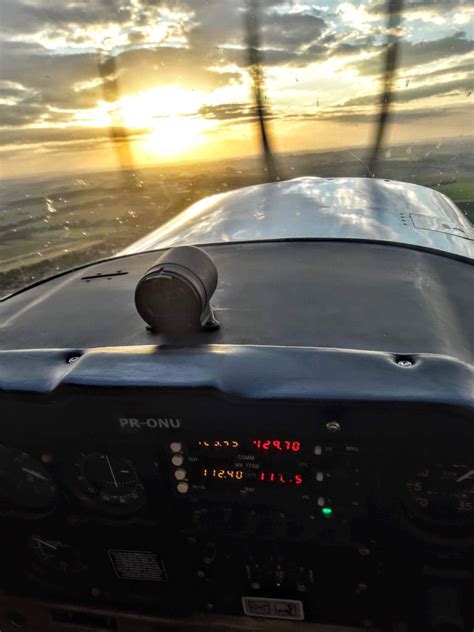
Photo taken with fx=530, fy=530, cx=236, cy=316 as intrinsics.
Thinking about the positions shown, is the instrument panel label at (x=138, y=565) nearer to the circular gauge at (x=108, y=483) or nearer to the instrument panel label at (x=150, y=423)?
the circular gauge at (x=108, y=483)

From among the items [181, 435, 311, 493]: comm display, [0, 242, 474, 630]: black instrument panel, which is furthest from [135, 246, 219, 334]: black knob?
[181, 435, 311, 493]: comm display

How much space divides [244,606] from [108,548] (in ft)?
1.83

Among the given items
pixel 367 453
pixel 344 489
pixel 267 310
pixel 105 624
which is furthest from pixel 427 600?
pixel 105 624

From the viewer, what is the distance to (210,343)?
1707mm

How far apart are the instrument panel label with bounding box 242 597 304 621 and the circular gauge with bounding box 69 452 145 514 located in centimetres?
57

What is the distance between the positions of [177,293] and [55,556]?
1.27 m

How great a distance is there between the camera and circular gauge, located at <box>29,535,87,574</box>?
6.88 feet

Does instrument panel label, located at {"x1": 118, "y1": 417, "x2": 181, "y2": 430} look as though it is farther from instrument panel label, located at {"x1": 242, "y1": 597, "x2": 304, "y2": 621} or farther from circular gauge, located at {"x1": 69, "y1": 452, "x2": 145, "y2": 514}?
instrument panel label, located at {"x1": 242, "y1": 597, "x2": 304, "y2": 621}

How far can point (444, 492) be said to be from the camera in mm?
1677

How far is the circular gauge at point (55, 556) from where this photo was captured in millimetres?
2096

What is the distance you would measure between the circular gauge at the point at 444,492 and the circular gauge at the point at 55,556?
1.32m

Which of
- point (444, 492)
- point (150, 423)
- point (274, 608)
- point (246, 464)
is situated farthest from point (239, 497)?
point (444, 492)

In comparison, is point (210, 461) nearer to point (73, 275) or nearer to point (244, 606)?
point (244, 606)

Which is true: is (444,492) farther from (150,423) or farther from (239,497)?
(150,423)
